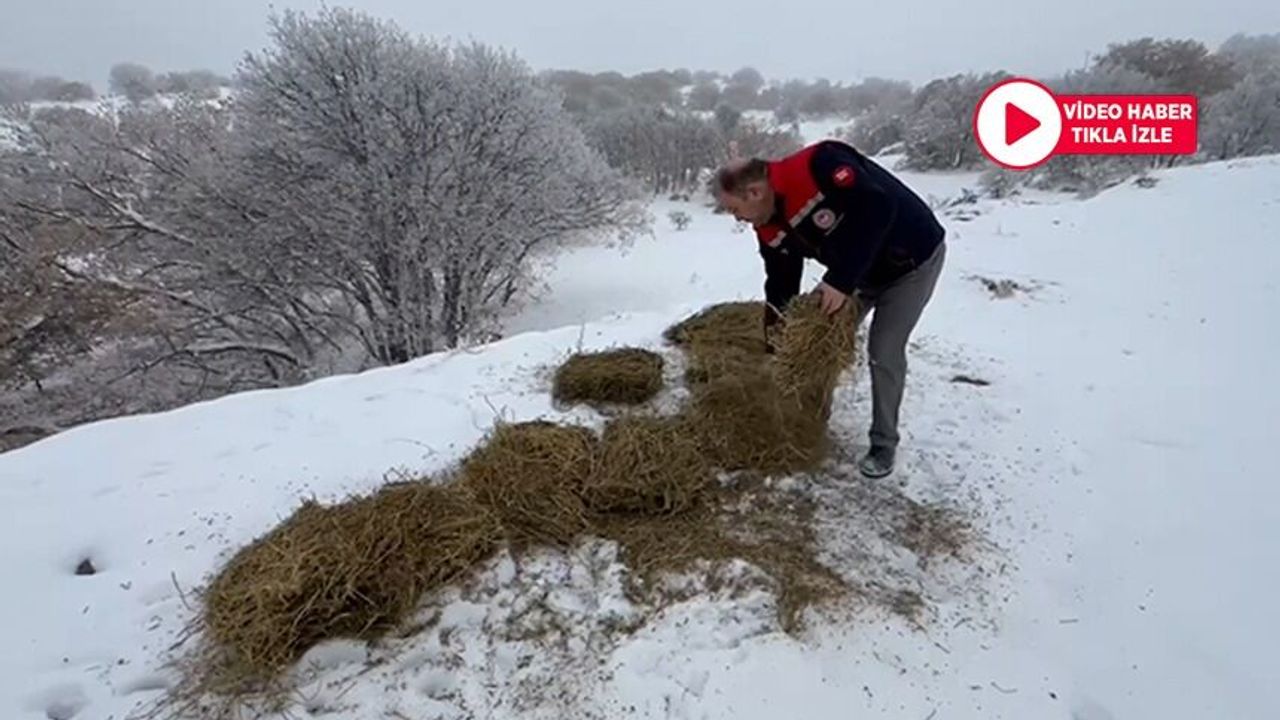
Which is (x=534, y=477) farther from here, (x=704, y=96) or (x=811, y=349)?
(x=704, y=96)

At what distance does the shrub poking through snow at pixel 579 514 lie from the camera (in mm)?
1548

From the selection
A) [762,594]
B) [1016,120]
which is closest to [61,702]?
[762,594]

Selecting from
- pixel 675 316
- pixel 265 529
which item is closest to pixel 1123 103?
pixel 675 316

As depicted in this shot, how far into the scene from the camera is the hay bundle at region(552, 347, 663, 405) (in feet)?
9.08

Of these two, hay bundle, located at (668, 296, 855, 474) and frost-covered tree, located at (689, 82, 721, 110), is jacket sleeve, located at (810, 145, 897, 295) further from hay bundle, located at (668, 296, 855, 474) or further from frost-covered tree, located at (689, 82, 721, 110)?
frost-covered tree, located at (689, 82, 721, 110)

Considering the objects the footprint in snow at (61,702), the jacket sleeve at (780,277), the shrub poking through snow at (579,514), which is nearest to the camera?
the footprint in snow at (61,702)

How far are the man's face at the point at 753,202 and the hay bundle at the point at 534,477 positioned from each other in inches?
41.2

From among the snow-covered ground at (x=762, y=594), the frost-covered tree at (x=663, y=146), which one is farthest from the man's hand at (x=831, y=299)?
the frost-covered tree at (x=663, y=146)

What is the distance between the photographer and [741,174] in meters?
2.02

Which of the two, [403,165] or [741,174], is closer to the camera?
[741,174]

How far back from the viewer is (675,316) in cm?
407

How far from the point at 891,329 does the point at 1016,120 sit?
7.03m
